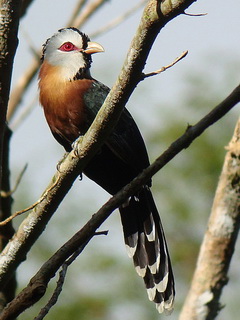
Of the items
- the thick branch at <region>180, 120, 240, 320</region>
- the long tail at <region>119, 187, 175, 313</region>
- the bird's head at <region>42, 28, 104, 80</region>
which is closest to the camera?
the thick branch at <region>180, 120, 240, 320</region>

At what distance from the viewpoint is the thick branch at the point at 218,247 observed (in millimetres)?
4242

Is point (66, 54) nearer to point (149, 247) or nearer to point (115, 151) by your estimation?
point (115, 151)

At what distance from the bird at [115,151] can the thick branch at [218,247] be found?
0.64 feet

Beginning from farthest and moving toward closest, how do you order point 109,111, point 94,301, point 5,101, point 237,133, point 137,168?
point 94,301 → point 137,168 → point 237,133 → point 5,101 → point 109,111

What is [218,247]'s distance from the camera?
14.0ft

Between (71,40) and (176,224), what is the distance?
334cm

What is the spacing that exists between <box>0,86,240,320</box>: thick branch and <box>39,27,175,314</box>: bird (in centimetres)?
116

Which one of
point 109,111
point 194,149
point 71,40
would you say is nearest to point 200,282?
point 109,111

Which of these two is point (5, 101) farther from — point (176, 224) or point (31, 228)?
point (176, 224)

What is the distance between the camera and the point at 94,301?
24.6ft

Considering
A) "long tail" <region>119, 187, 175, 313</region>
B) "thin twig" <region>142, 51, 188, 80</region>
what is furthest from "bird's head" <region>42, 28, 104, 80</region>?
"thin twig" <region>142, 51, 188, 80</region>

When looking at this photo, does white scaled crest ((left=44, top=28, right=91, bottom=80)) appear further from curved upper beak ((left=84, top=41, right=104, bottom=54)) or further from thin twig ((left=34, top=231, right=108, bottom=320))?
thin twig ((left=34, top=231, right=108, bottom=320))

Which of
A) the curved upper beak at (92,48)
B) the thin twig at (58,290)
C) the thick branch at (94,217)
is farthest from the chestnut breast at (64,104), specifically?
the thin twig at (58,290)

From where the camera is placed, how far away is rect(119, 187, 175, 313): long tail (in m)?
4.39
